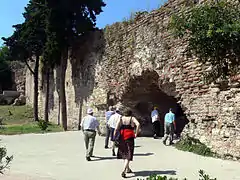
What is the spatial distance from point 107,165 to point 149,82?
5.56 metres

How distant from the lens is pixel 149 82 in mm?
12977

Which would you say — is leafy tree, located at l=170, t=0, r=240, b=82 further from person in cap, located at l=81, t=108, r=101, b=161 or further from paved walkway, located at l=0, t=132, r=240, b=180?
person in cap, located at l=81, t=108, r=101, b=161

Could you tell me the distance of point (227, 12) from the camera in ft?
13.6

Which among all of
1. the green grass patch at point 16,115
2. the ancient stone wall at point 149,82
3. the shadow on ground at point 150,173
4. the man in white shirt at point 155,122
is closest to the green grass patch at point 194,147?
the ancient stone wall at point 149,82

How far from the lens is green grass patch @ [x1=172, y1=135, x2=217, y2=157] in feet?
29.3

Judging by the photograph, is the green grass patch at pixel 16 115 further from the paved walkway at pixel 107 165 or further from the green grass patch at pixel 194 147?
the green grass patch at pixel 194 147

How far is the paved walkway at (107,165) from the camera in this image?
687 centimetres

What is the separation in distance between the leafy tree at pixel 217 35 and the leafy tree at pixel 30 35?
16799mm

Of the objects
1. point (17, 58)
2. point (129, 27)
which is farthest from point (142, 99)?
point (17, 58)

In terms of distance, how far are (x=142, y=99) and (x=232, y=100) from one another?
6.47 metres

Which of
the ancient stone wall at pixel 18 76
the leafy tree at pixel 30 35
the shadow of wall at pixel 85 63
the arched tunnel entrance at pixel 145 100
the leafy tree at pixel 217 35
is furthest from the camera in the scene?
the ancient stone wall at pixel 18 76

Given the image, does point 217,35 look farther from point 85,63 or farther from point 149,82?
point 85,63

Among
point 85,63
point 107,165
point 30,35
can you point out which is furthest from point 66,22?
point 107,165

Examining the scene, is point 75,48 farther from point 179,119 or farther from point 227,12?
point 227,12
